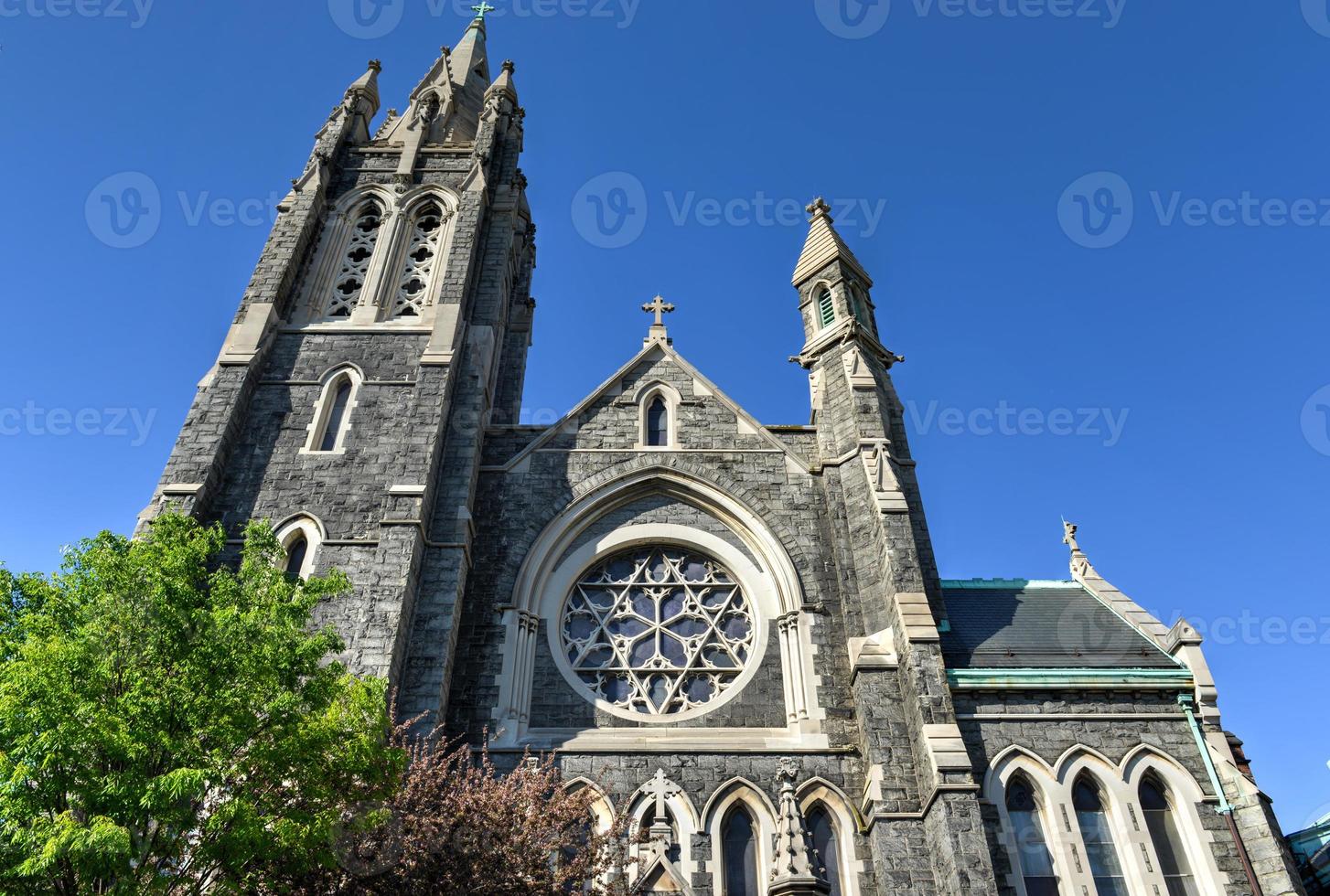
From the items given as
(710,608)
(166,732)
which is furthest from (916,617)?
(166,732)

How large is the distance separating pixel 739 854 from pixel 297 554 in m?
7.41

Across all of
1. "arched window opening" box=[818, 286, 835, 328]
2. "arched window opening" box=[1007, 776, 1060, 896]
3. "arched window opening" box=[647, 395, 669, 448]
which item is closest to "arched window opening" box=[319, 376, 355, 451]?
"arched window opening" box=[647, 395, 669, 448]

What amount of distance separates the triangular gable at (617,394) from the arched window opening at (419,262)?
153 inches

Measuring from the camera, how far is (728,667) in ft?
45.0

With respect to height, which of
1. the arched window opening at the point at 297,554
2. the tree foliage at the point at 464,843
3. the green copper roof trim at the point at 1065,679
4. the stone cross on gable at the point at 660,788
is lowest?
the tree foliage at the point at 464,843

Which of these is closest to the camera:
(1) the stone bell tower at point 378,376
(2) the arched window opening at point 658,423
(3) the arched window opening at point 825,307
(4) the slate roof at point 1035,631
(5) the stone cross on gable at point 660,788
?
(5) the stone cross on gable at point 660,788

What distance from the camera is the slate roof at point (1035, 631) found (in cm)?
1315

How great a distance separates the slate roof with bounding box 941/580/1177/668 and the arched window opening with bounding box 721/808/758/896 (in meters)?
3.51

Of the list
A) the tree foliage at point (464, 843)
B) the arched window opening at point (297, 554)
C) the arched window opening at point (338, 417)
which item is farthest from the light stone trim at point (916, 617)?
the arched window opening at point (338, 417)

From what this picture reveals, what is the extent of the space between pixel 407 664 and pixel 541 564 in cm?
267

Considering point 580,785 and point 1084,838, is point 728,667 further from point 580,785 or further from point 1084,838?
point 1084,838

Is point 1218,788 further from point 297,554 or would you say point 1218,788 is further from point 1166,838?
point 297,554

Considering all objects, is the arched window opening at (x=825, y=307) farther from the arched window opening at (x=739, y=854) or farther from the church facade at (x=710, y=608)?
the arched window opening at (x=739, y=854)

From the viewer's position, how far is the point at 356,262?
19188 mm
